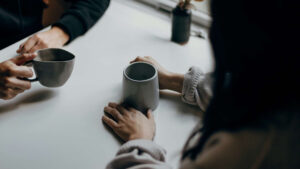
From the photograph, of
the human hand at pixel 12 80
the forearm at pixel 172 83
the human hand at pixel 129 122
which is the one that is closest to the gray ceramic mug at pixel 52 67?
the human hand at pixel 12 80

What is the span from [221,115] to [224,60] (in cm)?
8

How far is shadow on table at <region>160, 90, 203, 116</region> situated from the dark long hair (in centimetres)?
27

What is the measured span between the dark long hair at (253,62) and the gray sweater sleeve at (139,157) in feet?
0.50

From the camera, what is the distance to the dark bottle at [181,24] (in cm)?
92

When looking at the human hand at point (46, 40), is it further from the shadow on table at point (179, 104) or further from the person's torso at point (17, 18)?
the shadow on table at point (179, 104)

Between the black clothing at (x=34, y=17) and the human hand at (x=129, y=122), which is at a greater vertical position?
the black clothing at (x=34, y=17)

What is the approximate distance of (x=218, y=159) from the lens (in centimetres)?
40

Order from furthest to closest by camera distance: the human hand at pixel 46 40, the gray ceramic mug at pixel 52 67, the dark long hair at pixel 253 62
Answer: the human hand at pixel 46 40, the gray ceramic mug at pixel 52 67, the dark long hair at pixel 253 62

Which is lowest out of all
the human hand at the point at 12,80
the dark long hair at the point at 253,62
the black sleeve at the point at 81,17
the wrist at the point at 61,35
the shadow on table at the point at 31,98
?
the shadow on table at the point at 31,98

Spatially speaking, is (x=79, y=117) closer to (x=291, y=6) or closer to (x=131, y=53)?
(x=131, y=53)

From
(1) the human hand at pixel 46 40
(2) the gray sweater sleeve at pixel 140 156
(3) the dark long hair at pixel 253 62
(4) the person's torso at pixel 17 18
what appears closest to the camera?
(3) the dark long hair at pixel 253 62

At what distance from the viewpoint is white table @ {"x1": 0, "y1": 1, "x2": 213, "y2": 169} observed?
57 centimetres

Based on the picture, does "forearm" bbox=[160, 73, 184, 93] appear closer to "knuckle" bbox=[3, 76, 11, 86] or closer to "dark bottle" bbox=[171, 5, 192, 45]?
"dark bottle" bbox=[171, 5, 192, 45]

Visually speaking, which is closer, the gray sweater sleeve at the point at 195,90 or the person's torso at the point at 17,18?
the gray sweater sleeve at the point at 195,90
